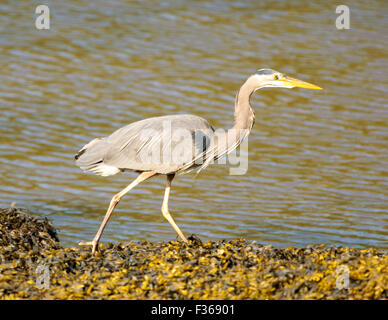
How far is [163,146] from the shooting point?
7.52 metres

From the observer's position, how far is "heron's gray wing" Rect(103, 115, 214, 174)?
749 cm

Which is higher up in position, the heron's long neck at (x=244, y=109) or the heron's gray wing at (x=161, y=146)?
the heron's long neck at (x=244, y=109)

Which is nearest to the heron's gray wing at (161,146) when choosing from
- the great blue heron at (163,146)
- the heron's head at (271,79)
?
the great blue heron at (163,146)

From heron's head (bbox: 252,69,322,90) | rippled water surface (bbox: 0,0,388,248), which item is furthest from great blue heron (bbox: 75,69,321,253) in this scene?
rippled water surface (bbox: 0,0,388,248)

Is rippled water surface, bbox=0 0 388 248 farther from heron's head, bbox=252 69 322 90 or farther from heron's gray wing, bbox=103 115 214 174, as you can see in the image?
heron's head, bbox=252 69 322 90

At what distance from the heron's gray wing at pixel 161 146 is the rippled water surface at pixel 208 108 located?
1.44 m

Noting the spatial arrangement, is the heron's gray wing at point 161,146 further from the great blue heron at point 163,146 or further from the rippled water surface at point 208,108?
the rippled water surface at point 208,108

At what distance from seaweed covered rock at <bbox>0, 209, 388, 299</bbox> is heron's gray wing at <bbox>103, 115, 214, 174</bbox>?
2.56 ft

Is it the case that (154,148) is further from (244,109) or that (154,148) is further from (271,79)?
(271,79)

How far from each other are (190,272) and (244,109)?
2111 mm

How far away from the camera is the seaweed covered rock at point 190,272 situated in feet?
19.2
